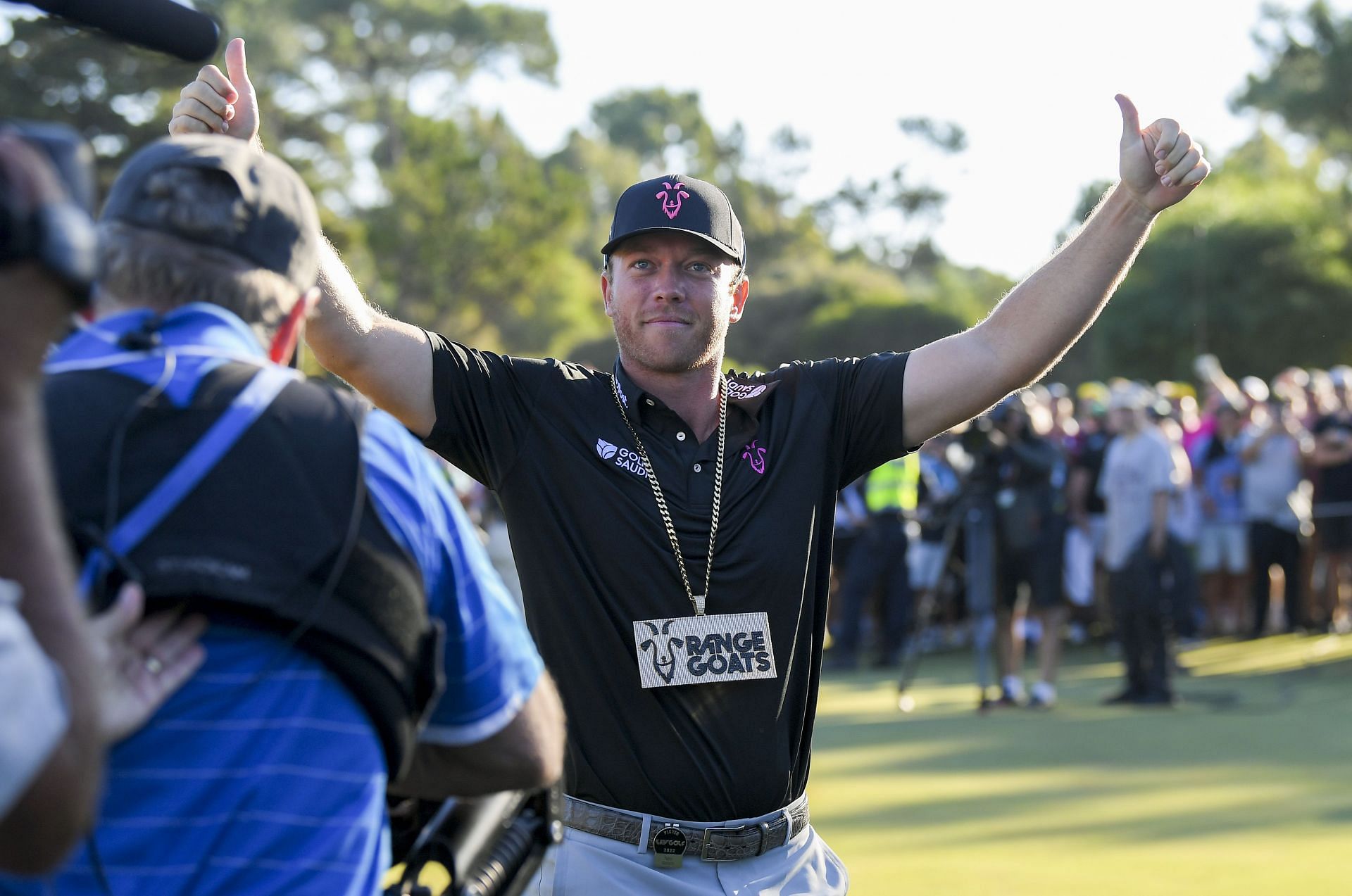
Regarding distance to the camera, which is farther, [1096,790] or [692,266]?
[1096,790]

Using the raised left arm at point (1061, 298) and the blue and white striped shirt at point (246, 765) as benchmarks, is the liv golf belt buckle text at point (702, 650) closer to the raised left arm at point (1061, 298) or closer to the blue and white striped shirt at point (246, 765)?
the raised left arm at point (1061, 298)

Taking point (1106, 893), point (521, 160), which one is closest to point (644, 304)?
point (1106, 893)

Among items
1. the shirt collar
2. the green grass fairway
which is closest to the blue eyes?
the shirt collar

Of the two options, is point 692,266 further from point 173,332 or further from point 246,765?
point 246,765

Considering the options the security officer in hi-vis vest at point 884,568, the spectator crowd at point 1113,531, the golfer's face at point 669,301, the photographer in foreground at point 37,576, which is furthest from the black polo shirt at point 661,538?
the security officer in hi-vis vest at point 884,568

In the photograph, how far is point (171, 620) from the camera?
6.17 feet

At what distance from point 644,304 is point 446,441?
0.57m

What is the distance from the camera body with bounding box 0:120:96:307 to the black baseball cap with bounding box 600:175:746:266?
90.4 inches

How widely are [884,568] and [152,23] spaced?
43.8ft

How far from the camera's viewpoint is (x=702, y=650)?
3.52m

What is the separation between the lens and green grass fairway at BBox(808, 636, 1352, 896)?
6.83m

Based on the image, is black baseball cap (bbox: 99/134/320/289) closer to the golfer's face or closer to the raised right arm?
the raised right arm

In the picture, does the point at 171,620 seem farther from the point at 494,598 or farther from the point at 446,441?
the point at 446,441

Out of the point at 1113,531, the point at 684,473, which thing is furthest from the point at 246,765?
the point at 1113,531
